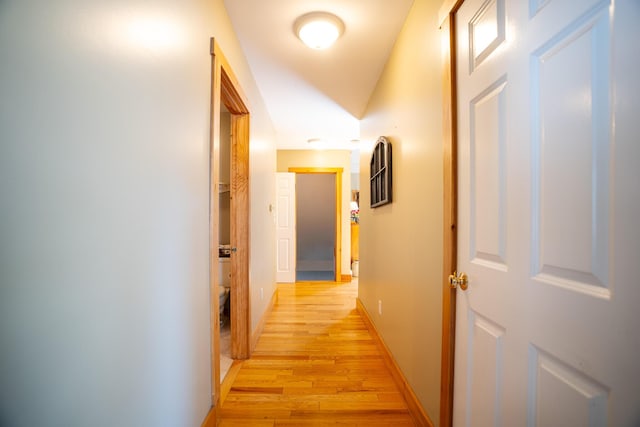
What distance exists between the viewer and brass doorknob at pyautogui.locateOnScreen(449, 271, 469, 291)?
109 centimetres

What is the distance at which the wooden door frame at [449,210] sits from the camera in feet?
3.82

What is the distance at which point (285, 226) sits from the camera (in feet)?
16.5

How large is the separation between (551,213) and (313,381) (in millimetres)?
1851

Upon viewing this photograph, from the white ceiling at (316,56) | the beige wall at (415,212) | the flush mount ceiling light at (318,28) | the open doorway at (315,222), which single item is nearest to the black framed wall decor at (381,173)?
the beige wall at (415,212)

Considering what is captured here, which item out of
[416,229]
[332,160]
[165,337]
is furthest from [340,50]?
[332,160]

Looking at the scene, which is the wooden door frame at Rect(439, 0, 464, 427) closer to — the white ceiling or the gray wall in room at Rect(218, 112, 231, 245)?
the white ceiling

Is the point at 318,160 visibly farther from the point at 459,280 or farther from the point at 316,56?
the point at 459,280

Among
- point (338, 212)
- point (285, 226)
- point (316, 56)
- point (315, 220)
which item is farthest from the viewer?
point (315, 220)

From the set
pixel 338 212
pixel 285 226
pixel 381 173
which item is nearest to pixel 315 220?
pixel 338 212

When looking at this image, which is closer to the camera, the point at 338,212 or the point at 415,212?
the point at 415,212

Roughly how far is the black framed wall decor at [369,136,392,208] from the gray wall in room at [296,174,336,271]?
427 centimetres

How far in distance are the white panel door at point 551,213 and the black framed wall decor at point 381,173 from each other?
100cm

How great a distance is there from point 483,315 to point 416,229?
0.68m

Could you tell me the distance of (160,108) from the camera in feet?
3.22
